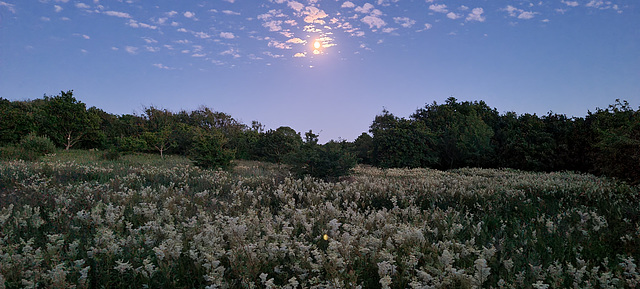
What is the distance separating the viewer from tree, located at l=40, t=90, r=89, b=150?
31250 millimetres

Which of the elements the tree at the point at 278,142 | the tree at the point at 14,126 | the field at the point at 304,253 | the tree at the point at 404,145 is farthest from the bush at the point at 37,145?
the tree at the point at 404,145

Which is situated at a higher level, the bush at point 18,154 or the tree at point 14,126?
the tree at point 14,126

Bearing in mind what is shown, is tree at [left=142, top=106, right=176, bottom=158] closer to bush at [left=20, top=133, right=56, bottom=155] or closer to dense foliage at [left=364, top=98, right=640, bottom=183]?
bush at [left=20, top=133, right=56, bottom=155]

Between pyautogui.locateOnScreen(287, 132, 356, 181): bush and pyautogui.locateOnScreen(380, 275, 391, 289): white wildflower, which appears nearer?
pyautogui.locateOnScreen(380, 275, 391, 289): white wildflower

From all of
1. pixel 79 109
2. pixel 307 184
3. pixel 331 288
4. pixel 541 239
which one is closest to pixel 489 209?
pixel 541 239

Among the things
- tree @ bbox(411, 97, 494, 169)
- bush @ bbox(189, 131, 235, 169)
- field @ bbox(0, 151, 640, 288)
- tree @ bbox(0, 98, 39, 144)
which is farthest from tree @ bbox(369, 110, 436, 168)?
tree @ bbox(0, 98, 39, 144)

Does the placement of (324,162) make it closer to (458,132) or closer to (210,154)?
(210,154)

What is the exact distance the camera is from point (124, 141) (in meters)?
30.0

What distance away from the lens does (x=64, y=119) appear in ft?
104

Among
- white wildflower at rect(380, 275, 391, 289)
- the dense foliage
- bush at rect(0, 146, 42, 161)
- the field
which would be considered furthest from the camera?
the dense foliage

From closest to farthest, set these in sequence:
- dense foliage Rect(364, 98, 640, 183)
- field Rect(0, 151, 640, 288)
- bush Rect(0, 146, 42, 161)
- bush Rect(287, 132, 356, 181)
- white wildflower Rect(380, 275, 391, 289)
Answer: white wildflower Rect(380, 275, 391, 289)
field Rect(0, 151, 640, 288)
bush Rect(287, 132, 356, 181)
bush Rect(0, 146, 42, 161)
dense foliage Rect(364, 98, 640, 183)

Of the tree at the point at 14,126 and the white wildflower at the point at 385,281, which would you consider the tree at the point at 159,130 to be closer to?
Result: the tree at the point at 14,126

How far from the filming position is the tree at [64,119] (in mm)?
31250

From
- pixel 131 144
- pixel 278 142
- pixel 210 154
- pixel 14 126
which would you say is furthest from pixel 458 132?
pixel 14 126
